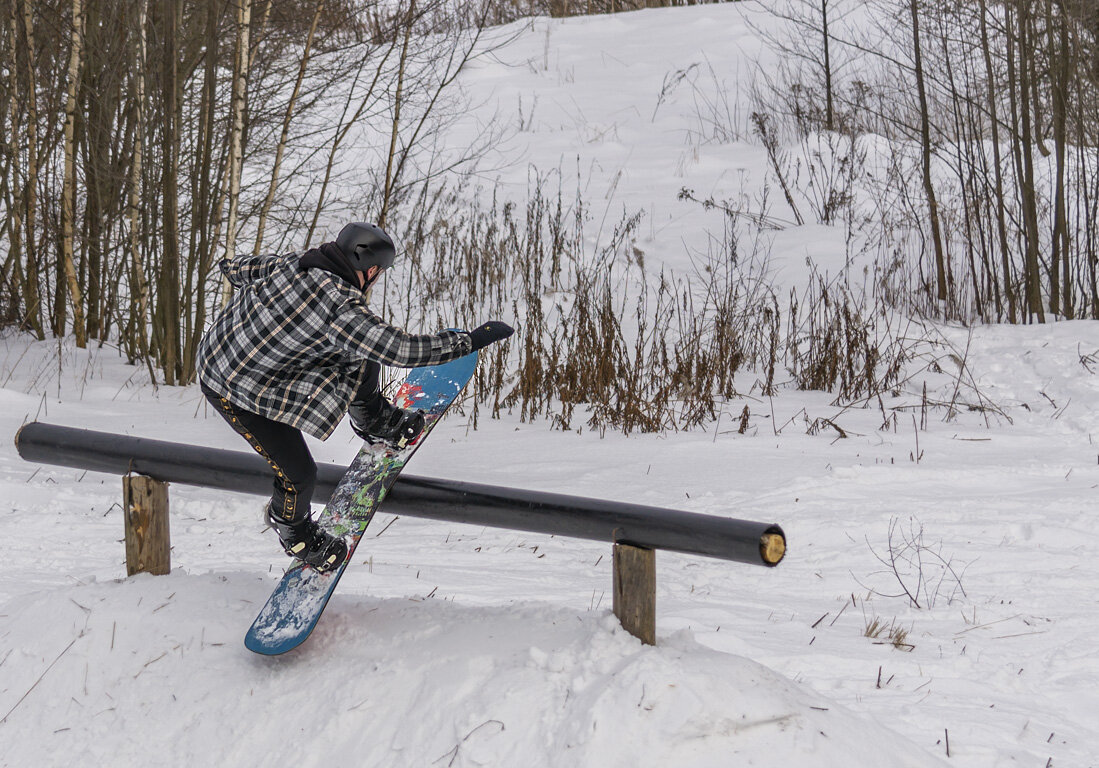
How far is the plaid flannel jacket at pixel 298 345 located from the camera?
90.1 inches

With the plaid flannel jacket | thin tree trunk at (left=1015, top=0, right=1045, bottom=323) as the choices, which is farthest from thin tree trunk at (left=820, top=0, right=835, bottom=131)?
the plaid flannel jacket

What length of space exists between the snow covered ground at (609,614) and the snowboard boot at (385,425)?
0.48 meters

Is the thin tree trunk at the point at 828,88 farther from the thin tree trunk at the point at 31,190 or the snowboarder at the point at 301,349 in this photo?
the snowboarder at the point at 301,349

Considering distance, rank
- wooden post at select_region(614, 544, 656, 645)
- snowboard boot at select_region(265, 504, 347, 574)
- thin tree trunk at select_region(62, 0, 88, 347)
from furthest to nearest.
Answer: thin tree trunk at select_region(62, 0, 88, 347)
snowboard boot at select_region(265, 504, 347, 574)
wooden post at select_region(614, 544, 656, 645)

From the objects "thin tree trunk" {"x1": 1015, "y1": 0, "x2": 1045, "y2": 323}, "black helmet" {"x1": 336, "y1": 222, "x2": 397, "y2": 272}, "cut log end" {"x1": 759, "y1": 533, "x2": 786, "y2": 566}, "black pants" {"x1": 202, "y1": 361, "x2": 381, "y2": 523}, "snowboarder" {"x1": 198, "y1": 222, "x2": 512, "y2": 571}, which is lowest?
"cut log end" {"x1": 759, "y1": 533, "x2": 786, "y2": 566}

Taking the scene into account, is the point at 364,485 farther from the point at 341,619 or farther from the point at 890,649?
the point at 890,649

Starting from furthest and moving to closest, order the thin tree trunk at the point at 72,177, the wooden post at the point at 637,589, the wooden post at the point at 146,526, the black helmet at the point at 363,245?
1. the thin tree trunk at the point at 72,177
2. the wooden post at the point at 146,526
3. the black helmet at the point at 363,245
4. the wooden post at the point at 637,589

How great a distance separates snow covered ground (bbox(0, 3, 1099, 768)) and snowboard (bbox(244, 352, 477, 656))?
115 millimetres

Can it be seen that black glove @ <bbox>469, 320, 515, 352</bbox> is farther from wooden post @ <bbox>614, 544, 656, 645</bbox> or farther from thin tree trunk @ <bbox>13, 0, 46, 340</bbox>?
thin tree trunk @ <bbox>13, 0, 46, 340</bbox>

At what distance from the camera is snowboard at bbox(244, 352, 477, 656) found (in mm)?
2449

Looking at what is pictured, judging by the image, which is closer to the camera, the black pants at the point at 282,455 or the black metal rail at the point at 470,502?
the black metal rail at the point at 470,502

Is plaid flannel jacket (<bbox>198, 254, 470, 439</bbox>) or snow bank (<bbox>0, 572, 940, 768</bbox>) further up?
plaid flannel jacket (<bbox>198, 254, 470, 439</bbox>)

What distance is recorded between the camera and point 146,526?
2891mm

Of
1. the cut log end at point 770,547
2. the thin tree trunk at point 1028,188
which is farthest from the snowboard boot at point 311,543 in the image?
the thin tree trunk at point 1028,188
